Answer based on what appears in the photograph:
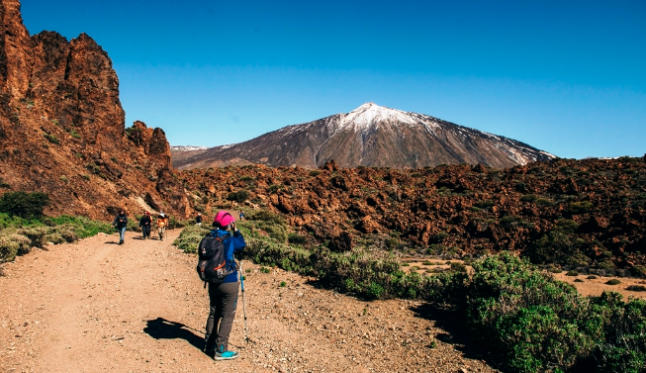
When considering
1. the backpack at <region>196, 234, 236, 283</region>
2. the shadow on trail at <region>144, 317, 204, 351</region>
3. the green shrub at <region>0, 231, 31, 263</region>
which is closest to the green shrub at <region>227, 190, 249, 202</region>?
the green shrub at <region>0, 231, 31, 263</region>

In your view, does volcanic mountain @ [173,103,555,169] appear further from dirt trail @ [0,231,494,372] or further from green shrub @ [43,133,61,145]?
dirt trail @ [0,231,494,372]

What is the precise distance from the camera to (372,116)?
6609 inches

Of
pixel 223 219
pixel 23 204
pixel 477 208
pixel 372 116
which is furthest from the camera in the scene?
pixel 372 116

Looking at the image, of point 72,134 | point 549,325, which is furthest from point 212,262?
point 72,134

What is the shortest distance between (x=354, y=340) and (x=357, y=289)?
2.03m

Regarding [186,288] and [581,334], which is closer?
[581,334]

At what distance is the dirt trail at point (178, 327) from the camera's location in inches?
182

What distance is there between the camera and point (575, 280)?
12.3 meters

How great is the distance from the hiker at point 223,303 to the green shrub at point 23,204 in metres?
13.0

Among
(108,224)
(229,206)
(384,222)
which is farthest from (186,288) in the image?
(229,206)

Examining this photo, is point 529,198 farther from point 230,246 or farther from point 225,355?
point 225,355

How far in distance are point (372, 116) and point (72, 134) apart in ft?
Answer: 504

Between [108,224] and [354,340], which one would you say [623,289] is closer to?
[354,340]

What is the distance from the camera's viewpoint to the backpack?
179 inches
